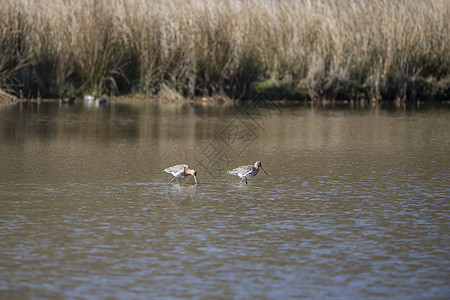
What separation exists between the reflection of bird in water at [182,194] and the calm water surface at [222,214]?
0.11 ft

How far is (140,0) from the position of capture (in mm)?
16312

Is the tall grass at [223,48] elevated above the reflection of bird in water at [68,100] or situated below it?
above

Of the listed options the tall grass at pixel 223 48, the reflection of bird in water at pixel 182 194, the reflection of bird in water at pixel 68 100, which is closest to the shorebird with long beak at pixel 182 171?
the reflection of bird in water at pixel 182 194

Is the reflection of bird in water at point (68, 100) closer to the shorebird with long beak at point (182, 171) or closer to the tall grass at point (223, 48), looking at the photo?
the tall grass at point (223, 48)

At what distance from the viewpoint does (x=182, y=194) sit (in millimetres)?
7016

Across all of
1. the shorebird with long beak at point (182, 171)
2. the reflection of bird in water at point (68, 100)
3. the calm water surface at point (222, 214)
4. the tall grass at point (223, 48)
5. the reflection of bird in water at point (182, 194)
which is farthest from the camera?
the tall grass at point (223, 48)

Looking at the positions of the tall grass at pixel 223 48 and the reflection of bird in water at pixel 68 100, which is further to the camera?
the tall grass at pixel 223 48

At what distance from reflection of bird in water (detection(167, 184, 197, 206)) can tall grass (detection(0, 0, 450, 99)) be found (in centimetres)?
850

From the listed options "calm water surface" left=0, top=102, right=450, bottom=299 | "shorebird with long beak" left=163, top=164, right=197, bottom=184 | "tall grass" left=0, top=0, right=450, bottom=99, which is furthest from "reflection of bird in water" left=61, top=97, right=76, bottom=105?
"shorebird with long beak" left=163, top=164, right=197, bottom=184

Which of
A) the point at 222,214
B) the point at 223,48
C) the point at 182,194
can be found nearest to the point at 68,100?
the point at 223,48

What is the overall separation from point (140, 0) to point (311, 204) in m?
10.5

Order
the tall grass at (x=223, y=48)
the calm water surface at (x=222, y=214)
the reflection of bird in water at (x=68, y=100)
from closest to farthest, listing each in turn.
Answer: the calm water surface at (x=222, y=214) < the reflection of bird in water at (x=68, y=100) < the tall grass at (x=223, y=48)

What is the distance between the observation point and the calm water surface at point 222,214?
4574mm

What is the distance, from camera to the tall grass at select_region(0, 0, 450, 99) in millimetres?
15492
